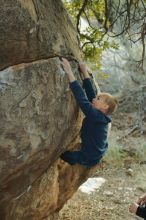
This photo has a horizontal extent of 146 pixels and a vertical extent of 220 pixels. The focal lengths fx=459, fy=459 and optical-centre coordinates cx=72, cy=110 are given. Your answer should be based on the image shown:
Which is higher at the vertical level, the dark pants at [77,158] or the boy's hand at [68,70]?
the boy's hand at [68,70]

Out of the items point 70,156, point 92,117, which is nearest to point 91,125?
point 92,117

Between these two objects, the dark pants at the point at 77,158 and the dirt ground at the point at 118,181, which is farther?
the dirt ground at the point at 118,181

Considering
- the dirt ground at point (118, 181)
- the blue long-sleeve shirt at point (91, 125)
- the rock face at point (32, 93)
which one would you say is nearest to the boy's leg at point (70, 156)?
the rock face at point (32, 93)

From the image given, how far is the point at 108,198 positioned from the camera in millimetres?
8336

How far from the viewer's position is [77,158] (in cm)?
510

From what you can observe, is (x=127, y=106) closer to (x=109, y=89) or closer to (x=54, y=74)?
(x=109, y=89)

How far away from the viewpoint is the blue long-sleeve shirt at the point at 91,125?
457 cm

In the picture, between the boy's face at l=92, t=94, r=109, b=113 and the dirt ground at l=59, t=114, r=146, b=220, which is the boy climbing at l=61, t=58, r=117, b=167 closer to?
the boy's face at l=92, t=94, r=109, b=113

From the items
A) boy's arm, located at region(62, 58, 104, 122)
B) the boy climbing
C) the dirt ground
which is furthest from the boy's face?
the dirt ground

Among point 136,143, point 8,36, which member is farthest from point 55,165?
point 136,143

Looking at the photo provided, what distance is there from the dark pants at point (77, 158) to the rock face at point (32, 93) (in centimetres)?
12

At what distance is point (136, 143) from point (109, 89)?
296cm

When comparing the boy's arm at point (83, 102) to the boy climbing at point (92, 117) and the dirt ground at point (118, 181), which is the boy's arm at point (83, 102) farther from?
the dirt ground at point (118, 181)

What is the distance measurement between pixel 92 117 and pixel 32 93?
680mm
